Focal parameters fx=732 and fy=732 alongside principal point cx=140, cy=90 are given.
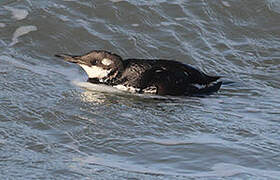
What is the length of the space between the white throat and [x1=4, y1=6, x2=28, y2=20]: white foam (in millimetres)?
2077

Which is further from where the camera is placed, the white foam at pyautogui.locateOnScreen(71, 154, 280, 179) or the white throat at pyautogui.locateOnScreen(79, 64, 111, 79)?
the white throat at pyautogui.locateOnScreen(79, 64, 111, 79)

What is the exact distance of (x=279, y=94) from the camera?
10047 mm

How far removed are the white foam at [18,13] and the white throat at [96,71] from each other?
2077mm

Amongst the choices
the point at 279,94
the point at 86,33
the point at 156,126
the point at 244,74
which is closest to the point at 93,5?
the point at 86,33

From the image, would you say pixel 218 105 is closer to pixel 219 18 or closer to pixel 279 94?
pixel 279 94

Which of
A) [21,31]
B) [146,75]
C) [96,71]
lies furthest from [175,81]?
[21,31]

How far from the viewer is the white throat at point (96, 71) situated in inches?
394

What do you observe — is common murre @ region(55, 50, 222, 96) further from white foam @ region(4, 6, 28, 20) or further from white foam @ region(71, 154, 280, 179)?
white foam @ region(71, 154, 280, 179)

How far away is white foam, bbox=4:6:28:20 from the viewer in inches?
458

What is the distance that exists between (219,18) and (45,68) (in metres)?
3.82

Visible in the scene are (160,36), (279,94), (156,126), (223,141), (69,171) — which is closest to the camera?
(69,171)

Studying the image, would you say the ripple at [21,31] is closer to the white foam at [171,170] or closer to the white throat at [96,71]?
the white throat at [96,71]

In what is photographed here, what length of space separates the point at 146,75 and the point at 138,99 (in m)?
0.52

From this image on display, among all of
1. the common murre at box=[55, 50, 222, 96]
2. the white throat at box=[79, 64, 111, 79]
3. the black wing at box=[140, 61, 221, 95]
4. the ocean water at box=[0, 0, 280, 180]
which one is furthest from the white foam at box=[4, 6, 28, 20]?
the black wing at box=[140, 61, 221, 95]
